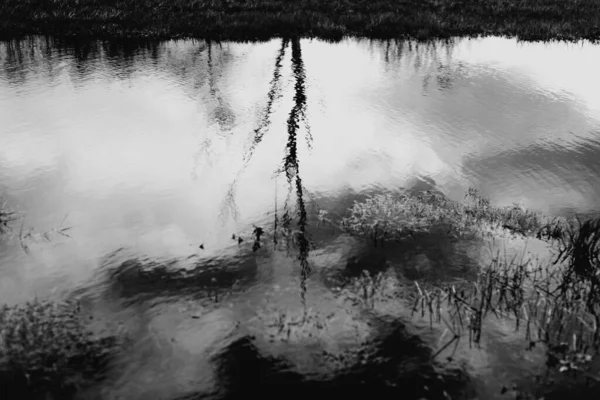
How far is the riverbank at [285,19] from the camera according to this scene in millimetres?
30348

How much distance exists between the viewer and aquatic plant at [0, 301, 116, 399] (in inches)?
253

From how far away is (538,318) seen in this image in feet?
25.5

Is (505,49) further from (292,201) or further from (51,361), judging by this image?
(51,361)

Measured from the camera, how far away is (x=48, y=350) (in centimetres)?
688

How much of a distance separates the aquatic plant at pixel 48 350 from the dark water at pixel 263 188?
270 mm

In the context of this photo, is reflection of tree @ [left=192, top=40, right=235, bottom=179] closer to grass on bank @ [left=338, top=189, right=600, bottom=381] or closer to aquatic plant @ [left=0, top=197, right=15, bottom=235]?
aquatic plant @ [left=0, top=197, right=15, bottom=235]

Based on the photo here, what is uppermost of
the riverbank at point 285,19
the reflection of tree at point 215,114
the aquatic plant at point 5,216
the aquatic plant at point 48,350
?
the riverbank at point 285,19

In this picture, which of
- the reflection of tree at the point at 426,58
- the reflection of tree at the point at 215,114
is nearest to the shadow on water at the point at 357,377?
the reflection of tree at the point at 215,114

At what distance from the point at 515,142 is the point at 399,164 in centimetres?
435

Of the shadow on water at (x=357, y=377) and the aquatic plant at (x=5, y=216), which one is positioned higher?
the aquatic plant at (x=5, y=216)

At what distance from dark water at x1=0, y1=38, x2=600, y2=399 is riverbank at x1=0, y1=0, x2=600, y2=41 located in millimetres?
6106

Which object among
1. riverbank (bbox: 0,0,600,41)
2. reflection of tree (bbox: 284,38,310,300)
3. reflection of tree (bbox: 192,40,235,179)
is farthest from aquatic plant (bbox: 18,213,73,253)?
riverbank (bbox: 0,0,600,41)

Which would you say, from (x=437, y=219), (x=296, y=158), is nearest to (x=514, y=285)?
(x=437, y=219)

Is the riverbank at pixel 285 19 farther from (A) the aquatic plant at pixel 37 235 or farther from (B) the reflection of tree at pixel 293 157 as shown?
(A) the aquatic plant at pixel 37 235
